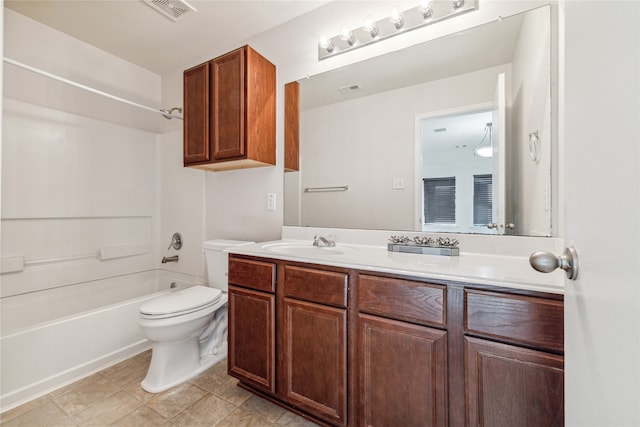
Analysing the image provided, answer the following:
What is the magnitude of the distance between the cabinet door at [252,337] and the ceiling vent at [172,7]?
6.31 ft

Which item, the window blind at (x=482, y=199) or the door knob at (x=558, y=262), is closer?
the door knob at (x=558, y=262)

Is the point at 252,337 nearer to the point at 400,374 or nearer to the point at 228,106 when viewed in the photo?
the point at 400,374

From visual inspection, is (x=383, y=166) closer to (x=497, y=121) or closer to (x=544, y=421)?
(x=497, y=121)

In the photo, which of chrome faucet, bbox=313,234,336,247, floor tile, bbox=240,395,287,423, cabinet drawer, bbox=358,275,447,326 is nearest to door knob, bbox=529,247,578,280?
cabinet drawer, bbox=358,275,447,326

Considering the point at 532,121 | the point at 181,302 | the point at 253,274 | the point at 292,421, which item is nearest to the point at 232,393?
the point at 292,421

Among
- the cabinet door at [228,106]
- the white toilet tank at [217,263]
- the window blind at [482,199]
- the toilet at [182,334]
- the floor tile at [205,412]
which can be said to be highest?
the cabinet door at [228,106]

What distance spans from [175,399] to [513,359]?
1.73 metres

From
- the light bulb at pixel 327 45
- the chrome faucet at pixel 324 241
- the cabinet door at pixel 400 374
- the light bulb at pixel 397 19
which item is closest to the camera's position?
the cabinet door at pixel 400 374

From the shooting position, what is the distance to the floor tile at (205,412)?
1.43 metres

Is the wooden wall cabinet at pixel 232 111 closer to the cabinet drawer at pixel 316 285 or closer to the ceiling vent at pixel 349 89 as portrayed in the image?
the ceiling vent at pixel 349 89

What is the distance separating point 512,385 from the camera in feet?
2.90

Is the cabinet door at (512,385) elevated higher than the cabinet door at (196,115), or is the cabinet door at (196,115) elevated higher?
the cabinet door at (196,115)

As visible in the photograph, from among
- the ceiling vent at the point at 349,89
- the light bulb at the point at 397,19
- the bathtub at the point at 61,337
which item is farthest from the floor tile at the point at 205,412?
the light bulb at the point at 397,19

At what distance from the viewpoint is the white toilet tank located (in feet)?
7.07
